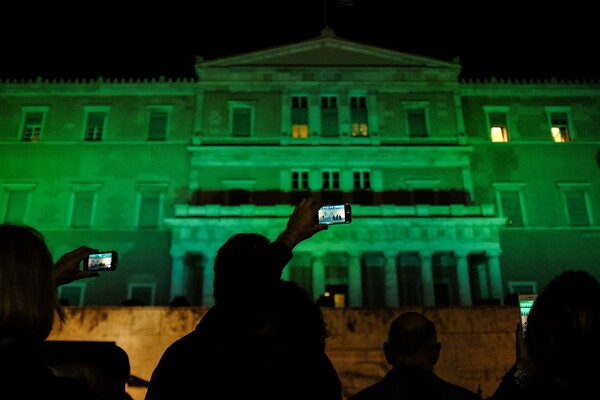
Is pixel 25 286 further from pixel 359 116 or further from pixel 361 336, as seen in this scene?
pixel 359 116

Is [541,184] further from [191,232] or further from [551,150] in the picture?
[191,232]

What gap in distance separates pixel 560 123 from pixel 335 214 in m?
31.1

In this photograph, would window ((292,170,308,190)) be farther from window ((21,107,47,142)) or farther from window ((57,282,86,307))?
window ((21,107,47,142))

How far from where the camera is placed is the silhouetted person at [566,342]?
2.35 meters

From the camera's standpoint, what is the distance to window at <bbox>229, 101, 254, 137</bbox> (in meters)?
29.6

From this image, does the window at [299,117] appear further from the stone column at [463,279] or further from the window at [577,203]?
the window at [577,203]

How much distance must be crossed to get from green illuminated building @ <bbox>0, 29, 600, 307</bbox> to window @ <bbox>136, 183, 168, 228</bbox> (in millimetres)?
79

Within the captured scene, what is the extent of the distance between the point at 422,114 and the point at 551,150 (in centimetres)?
789

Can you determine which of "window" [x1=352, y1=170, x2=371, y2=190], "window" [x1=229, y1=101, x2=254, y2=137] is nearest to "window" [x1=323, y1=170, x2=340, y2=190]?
"window" [x1=352, y1=170, x2=371, y2=190]

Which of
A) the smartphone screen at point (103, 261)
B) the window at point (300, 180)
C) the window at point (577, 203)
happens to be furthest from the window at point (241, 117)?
the smartphone screen at point (103, 261)

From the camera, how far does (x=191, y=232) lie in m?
25.2

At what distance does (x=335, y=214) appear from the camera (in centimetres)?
417

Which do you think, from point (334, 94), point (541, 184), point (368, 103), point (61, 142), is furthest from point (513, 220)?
point (61, 142)

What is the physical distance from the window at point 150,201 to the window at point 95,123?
14.8 feet
